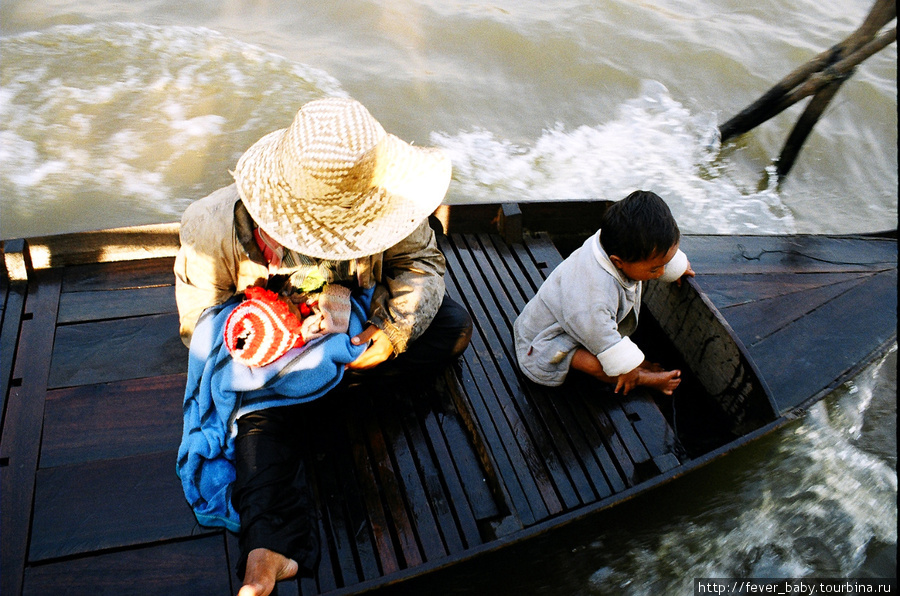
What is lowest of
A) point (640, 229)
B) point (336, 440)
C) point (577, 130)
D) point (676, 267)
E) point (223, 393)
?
point (577, 130)

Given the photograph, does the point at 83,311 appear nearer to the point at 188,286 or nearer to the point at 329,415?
the point at 188,286

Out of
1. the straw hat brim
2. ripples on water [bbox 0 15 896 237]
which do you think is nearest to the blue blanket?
the straw hat brim

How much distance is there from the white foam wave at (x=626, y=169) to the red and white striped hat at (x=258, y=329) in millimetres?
3667

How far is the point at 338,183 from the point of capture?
1868 millimetres

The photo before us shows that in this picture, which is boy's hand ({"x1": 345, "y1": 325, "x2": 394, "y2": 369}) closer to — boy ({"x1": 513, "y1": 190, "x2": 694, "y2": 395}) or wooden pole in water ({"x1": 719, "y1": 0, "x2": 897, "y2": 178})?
boy ({"x1": 513, "y1": 190, "x2": 694, "y2": 395})

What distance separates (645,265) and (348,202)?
111 centimetres

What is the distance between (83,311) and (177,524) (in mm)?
1165

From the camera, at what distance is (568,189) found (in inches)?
235

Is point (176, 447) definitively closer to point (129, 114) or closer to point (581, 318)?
point (581, 318)

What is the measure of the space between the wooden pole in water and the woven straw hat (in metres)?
4.05

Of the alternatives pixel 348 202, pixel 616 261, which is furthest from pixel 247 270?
pixel 616 261

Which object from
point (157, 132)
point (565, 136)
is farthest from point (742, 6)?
point (157, 132)

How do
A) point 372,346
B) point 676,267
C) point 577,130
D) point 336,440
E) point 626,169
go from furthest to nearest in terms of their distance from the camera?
point 577,130
point 626,169
point 676,267
point 336,440
point 372,346

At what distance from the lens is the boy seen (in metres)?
2.35
